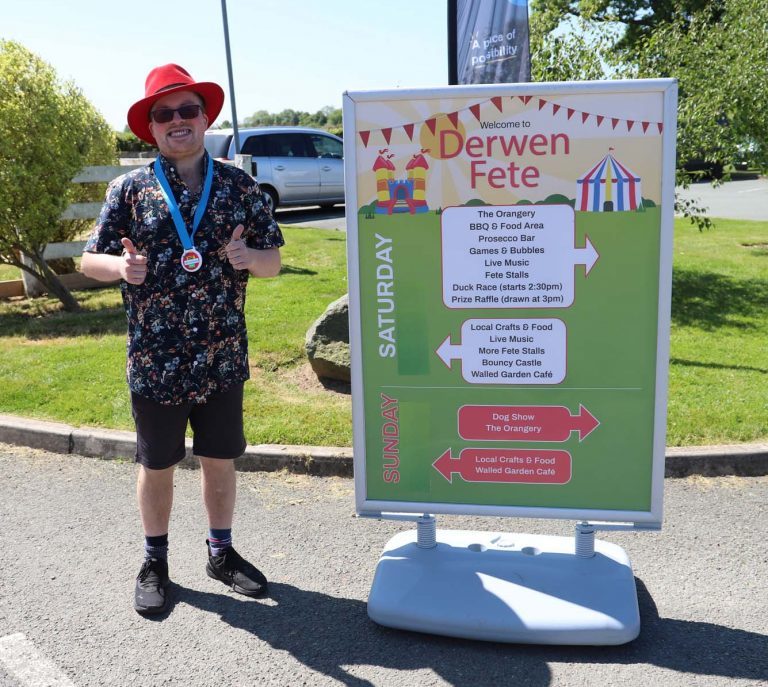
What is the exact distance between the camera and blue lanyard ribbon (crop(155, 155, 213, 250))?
2961 mm

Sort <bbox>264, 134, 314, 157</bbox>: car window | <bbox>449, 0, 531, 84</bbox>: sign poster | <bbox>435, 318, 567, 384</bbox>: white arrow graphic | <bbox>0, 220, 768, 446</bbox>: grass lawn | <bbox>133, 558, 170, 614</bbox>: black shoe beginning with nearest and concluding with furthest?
<bbox>435, 318, 567, 384</bbox>: white arrow graphic, <bbox>133, 558, 170, 614</bbox>: black shoe, <bbox>0, 220, 768, 446</bbox>: grass lawn, <bbox>449, 0, 531, 84</bbox>: sign poster, <bbox>264, 134, 314, 157</bbox>: car window

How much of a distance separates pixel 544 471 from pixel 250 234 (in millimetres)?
1443

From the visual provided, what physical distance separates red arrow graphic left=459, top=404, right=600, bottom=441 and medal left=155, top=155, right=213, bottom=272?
113 centimetres

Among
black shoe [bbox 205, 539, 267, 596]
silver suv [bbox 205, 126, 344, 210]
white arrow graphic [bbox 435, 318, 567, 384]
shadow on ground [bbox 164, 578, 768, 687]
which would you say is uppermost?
silver suv [bbox 205, 126, 344, 210]

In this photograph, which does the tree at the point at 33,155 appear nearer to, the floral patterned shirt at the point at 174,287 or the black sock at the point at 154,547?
the floral patterned shirt at the point at 174,287

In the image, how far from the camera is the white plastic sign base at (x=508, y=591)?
2.86 m

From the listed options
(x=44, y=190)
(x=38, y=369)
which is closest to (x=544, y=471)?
(x=38, y=369)

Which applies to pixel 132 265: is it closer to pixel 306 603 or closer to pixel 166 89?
pixel 166 89

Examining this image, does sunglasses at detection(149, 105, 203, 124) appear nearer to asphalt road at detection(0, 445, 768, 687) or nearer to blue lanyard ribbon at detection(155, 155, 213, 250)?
blue lanyard ribbon at detection(155, 155, 213, 250)

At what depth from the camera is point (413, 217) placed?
9.65 feet

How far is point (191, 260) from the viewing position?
2947mm

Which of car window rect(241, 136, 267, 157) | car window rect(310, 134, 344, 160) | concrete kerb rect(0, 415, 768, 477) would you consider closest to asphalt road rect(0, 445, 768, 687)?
concrete kerb rect(0, 415, 768, 477)

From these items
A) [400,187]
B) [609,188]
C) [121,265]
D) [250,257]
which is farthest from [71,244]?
[609,188]

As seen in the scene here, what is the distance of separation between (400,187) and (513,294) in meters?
0.56
